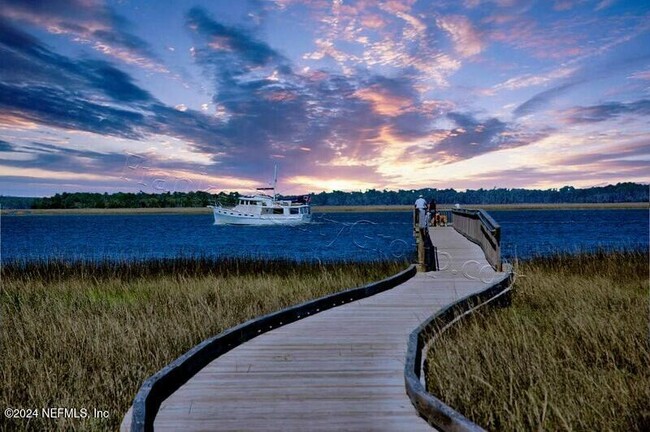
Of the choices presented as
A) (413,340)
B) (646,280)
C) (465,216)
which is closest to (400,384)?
(413,340)

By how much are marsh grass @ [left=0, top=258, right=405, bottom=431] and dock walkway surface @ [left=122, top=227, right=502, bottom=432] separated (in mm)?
1558

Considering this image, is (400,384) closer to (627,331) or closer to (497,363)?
(497,363)

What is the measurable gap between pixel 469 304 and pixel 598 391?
399cm

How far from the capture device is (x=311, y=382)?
6.44 metres

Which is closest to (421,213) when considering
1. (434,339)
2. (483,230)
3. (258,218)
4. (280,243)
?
(483,230)

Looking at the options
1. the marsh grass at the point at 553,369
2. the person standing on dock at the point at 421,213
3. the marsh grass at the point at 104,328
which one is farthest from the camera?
the person standing on dock at the point at 421,213

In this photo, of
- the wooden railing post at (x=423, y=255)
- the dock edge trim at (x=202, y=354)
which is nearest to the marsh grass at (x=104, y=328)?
the dock edge trim at (x=202, y=354)

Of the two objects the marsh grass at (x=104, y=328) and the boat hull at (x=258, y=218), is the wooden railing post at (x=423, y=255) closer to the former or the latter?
the marsh grass at (x=104, y=328)

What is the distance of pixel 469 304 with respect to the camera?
10875 mm

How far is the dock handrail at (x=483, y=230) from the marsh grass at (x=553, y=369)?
2.59 meters

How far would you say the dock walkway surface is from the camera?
5348 millimetres

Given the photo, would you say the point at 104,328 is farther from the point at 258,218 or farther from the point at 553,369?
the point at 258,218

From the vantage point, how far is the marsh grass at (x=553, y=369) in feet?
20.3

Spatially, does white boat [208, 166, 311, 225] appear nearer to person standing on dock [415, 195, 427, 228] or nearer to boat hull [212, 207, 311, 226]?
boat hull [212, 207, 311, 226]
